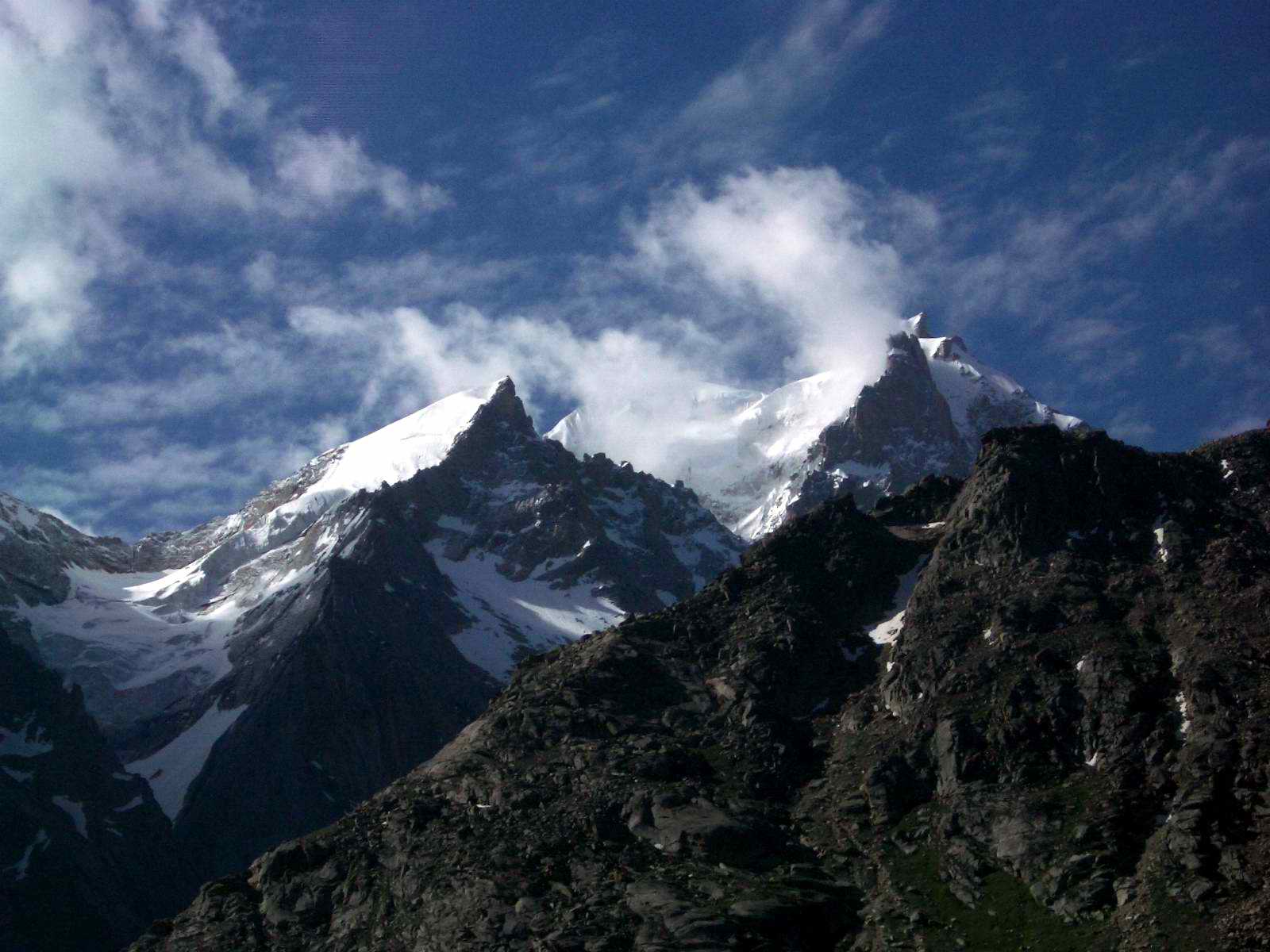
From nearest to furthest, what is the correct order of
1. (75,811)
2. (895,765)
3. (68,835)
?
(895,765) → (68,835) → (75,811)

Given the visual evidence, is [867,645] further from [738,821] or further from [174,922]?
[174,922]

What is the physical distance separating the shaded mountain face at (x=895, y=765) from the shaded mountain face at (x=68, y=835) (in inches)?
2551

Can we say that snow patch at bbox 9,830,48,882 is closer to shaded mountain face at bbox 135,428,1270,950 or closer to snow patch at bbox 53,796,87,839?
snow patch at bbox 53,796,87,839

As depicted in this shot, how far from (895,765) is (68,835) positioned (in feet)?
362

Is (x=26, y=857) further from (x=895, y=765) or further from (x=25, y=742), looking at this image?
(x=895, y=765)

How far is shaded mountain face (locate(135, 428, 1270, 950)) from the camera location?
80500 millimetres

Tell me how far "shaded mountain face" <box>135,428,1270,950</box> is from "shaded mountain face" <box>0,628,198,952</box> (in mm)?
64801

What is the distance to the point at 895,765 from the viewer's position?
9744cm

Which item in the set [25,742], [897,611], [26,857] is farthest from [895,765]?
[25,742]

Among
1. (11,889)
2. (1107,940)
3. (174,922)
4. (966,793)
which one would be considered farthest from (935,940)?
(11,889)

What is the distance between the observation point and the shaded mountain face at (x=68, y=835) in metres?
157

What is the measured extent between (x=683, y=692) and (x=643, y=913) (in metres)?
34.3

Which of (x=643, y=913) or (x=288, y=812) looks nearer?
(x=643, y=913)

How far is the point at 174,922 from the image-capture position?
9731cm
